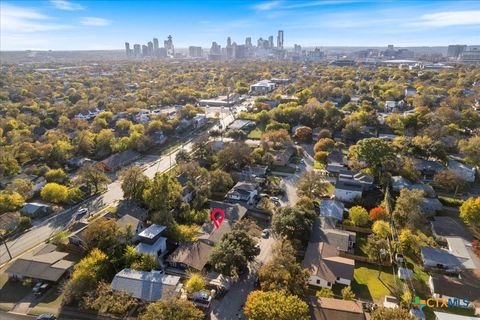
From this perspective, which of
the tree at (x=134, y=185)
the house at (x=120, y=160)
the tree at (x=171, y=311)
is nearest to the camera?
the tree at (x=171, y=311)

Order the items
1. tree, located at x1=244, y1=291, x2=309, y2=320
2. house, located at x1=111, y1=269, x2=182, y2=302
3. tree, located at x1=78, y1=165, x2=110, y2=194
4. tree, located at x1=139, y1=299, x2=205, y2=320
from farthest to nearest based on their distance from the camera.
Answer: tree, located at x1=78, y1=165, x2=110, y2=194
house, located at x1=111, y1=269, x2=182, y2=302
tree, located at x1=139, y1=299, x2=205, y2=320
tree, located at x1=244, y1=291, x2=309, y2=320

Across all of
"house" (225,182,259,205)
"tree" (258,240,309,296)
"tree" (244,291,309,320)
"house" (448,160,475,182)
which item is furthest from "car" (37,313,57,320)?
"house" (448,160,475,182)

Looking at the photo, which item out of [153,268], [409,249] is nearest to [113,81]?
[153,268]

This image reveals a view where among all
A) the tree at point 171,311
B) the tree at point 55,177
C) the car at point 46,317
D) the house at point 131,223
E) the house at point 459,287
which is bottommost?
the car at point 46,317

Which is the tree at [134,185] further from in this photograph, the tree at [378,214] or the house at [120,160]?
the tree at [378,214]

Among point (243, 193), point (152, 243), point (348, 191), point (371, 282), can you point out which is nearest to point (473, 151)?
point (348, 191)

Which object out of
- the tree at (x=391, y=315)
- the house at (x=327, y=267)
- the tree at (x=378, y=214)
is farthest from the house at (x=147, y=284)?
the tree at (x=378, y=214)

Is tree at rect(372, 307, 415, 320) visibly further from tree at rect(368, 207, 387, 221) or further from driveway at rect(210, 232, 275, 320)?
tree at rect(368, 207, 387, 221)
